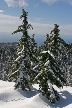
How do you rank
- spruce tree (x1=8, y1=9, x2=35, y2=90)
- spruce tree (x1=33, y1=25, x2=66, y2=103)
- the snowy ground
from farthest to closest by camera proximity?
spruce tree (x1=8, y1=9, x2=35, y2=90)
spruce tree (x1=33, y1=25, x2=66, y2=103)
the snowy ground

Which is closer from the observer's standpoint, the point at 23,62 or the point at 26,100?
the point at 26,100

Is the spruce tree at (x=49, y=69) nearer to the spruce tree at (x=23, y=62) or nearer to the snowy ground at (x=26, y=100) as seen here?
the snowy ground at (x=26, y=100)

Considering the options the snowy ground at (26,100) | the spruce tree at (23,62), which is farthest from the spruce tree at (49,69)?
the spruce tree at (23,62)

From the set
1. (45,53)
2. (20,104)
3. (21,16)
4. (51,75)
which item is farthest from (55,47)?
(20,104)

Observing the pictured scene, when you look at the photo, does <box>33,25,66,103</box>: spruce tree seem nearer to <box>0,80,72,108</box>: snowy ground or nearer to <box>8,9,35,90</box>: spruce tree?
<box>0,80,72,108</box>: snowy ground

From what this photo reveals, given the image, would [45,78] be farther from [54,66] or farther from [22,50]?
[22,50]

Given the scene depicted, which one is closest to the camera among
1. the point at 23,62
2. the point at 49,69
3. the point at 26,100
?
the point at 49,69

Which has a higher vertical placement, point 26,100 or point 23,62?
point 23,62

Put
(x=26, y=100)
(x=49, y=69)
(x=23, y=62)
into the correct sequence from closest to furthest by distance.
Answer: (x=49, y=69) → (x=26, y=100) → (x=23, y=62)

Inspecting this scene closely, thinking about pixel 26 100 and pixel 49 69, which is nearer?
pixel 49 69

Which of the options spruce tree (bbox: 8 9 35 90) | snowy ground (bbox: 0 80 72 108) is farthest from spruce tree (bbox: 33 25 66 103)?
spruce tree (bbox: 8 9 35 90)

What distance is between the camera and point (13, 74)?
24.4 metres

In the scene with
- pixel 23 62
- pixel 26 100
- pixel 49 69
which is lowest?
pixel 26 100

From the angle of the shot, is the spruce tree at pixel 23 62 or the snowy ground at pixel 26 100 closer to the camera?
the snowy ground at pixel 26 100
